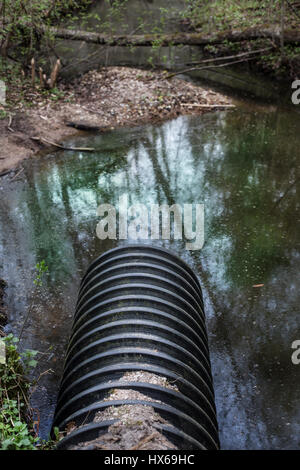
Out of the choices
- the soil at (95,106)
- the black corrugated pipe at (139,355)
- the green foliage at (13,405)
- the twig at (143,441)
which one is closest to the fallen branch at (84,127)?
the soil at (95,106)

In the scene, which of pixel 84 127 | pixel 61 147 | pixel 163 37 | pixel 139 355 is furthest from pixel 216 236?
pixel 163 37

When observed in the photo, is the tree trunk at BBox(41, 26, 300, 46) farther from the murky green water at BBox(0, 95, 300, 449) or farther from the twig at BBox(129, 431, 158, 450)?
the twig at BBox(129, 431, 158, 450)

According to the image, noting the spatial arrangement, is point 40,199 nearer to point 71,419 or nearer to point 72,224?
point 72,224

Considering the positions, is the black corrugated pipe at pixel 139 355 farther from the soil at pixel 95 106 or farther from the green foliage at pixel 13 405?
the soil at pixel 95 106

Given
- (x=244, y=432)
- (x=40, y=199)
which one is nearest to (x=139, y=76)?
(x=40, y=199)

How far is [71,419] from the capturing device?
343 cm

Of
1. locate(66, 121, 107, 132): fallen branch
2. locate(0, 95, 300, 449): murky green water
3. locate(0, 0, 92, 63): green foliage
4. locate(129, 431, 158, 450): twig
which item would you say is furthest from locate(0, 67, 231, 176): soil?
locate(129, 431, 158, 450): twig

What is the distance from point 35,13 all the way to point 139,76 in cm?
360

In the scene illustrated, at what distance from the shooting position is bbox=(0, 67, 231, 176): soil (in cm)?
1158

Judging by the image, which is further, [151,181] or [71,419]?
[151,181]

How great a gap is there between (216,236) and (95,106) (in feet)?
21.8

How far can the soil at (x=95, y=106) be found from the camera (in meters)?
11.6

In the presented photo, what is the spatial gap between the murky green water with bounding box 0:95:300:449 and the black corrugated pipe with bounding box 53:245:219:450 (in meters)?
1.41

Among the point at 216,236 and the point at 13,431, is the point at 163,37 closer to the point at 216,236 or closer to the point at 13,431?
the point at 216,236
